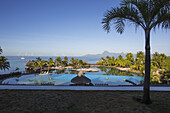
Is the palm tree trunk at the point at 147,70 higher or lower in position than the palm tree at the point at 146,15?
lower

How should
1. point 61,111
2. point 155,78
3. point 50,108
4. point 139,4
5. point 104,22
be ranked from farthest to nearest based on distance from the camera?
1. point 155,78
2. point 104,22
3. point 139,4
4. point 50,108
5. point 61,111

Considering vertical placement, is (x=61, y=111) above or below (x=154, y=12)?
below

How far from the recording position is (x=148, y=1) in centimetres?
334

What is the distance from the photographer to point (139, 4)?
342 centimetres

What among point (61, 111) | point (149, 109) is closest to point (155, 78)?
point (149, 109)

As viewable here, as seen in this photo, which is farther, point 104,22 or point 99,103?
point 104,22

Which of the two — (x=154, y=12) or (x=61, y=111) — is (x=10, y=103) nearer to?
(x=61, y=111)

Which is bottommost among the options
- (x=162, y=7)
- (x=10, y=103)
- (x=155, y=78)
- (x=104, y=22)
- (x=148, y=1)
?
(x=155, y=78)

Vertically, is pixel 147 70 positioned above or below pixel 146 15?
below

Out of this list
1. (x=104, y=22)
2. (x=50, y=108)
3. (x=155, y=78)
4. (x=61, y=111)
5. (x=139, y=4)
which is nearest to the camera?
(x=61, y=111)

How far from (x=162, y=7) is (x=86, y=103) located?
3674 millimetres

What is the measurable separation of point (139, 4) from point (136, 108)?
3069 millimetres

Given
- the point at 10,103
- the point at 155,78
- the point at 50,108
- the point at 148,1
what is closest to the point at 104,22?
the point at 148,1

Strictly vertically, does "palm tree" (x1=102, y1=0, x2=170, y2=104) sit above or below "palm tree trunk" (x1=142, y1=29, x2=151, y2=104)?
above
